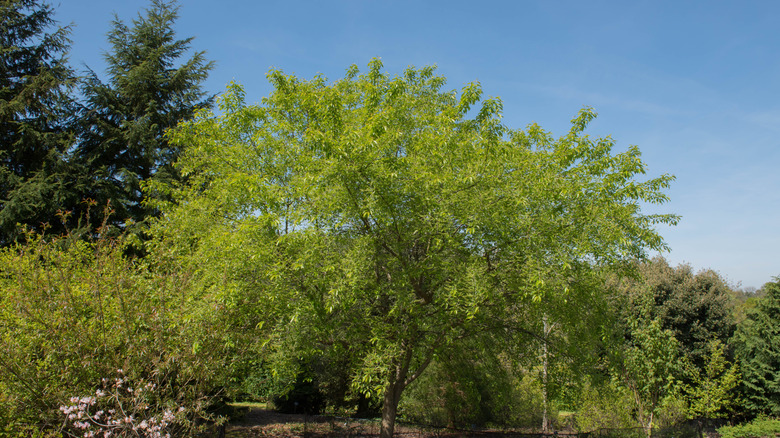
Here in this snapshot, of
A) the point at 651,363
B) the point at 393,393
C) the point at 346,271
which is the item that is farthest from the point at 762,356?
the point at 346,271

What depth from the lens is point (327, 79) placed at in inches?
435

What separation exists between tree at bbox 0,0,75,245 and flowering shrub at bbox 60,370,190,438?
1237 cm

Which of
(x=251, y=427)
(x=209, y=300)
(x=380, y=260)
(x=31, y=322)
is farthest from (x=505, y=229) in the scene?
(x=251, y=427)

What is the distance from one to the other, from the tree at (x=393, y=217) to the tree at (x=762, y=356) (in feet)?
48.7

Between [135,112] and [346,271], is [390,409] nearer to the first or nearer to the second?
[346,271]

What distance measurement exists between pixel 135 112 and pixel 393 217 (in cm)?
1538

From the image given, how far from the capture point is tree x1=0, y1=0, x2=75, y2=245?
49.5ft

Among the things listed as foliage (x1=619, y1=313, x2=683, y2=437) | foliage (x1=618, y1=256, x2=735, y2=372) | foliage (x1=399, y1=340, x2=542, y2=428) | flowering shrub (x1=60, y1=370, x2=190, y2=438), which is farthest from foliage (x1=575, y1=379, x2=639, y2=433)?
flowering shrub (x1=60, y1=370, x2=190, y2=438)

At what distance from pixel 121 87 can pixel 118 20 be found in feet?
9.91

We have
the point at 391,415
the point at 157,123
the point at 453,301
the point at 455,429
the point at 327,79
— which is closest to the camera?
the point at 453,301

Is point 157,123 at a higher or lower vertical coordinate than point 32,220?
higher

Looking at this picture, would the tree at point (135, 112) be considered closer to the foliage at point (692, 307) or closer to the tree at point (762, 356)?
the foliage at point (692, 307)

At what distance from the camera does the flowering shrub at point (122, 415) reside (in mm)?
5160

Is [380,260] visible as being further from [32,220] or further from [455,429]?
[32,220]
